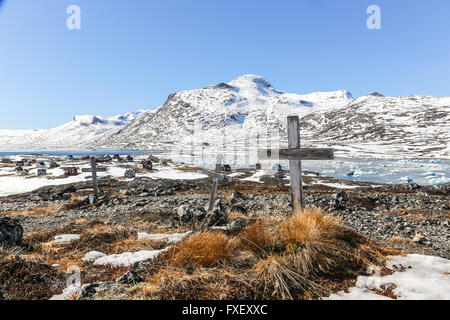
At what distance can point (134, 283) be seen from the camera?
3.51 meters

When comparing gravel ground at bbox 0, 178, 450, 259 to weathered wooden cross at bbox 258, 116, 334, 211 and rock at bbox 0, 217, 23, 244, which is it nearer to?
weathered wooden cross at bbox 258, 116, 334, 211

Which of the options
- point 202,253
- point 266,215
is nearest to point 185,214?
point 266,215

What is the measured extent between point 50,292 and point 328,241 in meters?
4.90

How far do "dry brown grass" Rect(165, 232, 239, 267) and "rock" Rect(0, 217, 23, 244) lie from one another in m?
5.27

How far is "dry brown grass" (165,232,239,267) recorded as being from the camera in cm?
394

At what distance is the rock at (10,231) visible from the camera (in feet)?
20.6

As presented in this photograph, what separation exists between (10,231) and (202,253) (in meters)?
6.11

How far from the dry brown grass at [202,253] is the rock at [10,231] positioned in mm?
5272

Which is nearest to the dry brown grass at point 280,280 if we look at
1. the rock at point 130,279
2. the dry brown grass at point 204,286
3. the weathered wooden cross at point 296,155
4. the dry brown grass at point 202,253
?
the dry brown grass at point 204,286

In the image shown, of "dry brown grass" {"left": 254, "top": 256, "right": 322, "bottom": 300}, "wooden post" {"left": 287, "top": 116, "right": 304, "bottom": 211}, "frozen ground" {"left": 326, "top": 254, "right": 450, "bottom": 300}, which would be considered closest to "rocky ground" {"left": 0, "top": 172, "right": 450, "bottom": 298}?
"wooden post" {"left": 287, "top": 116, "right": 304, "bottom": 211}

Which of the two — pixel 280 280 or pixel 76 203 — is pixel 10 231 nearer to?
pixel 280 280

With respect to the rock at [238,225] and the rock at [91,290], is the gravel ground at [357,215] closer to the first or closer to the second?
the rock at [238,225]

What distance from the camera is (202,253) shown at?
4035 mm
